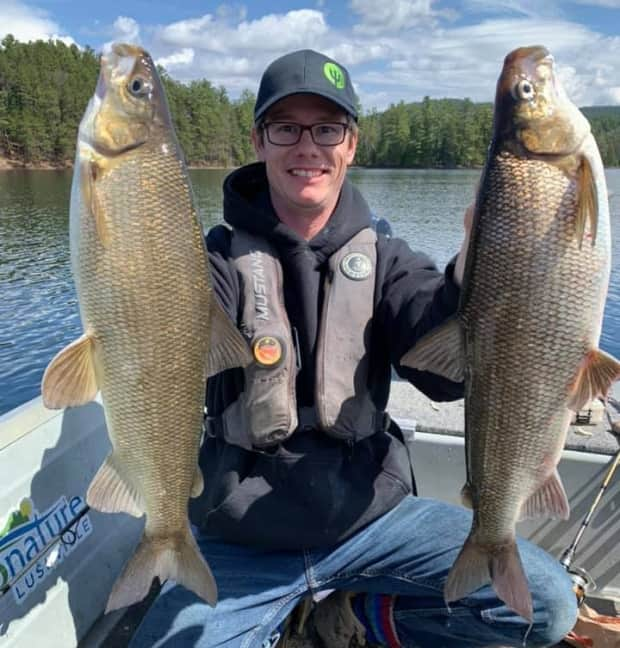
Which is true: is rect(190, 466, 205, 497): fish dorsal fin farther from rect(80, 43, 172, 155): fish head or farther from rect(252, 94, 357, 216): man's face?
rect(252, 94, 357, 216): man's face

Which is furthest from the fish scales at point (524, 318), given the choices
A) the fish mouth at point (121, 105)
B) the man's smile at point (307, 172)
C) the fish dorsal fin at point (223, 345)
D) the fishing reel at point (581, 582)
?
the fish mouth at point (121, 105)

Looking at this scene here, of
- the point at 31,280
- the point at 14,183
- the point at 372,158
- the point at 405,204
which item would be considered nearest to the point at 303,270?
the point at 31,280

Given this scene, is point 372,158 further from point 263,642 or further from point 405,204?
point 263,642

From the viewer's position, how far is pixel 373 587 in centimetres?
324

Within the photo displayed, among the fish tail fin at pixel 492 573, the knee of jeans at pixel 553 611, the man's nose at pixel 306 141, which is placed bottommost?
the knee of jeans at pixel 553 611

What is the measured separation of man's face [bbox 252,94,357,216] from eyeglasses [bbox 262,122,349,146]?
2 cm

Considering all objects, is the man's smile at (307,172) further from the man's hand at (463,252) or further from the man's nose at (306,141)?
the man's hand at (463,252)

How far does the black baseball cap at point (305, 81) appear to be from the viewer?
123 inches

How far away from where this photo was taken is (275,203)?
342 cm

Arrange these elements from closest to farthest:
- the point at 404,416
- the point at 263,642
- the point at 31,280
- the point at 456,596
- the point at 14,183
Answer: the point at 456,596
the point at 263,642
the point at 404,416
the point at 31,280
the point at 14,183

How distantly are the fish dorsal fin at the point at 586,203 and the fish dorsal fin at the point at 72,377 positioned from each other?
6.16 ft

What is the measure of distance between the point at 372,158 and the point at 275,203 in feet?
360

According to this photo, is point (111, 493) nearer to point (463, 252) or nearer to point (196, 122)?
point (463, 252)

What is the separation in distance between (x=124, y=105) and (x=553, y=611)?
9.76 feet
